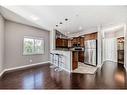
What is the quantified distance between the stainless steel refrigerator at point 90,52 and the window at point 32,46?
9.83 ft

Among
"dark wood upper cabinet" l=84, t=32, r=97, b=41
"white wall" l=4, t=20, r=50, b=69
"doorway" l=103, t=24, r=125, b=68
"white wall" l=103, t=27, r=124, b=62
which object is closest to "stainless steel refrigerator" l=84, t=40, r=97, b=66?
"dark wood upper cabinet" l=84, t=32, r=97, b=41

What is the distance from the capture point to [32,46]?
700cm

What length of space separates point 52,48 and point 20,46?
215 cm

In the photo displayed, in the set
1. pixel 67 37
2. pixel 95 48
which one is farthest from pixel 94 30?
pixel 67 37

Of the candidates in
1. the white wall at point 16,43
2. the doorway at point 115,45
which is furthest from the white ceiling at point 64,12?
the doorway at point 115,45

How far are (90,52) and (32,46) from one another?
3.69 m

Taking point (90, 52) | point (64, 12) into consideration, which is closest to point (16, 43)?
point (64, 12)

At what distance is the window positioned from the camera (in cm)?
649

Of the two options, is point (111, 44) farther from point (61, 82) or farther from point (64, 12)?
point (61, 82)

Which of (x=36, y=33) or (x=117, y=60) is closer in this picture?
(x=36, y=33)

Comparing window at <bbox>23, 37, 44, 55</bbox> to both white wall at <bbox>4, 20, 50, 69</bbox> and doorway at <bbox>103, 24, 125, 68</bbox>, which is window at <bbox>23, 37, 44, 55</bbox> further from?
doorway at <bbox>103, 24, 125, 68</bbox>

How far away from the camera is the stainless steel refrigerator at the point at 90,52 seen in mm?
7077
